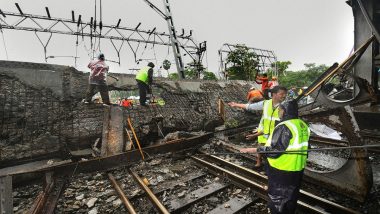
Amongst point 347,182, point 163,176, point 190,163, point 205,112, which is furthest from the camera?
point 205,112

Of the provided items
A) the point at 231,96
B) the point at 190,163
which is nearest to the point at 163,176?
the point at 190,163

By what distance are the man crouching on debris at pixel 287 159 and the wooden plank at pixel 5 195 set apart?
3101 millimetres

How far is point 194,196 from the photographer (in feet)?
14.6

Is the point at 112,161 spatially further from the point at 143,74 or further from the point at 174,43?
the point at 174,43

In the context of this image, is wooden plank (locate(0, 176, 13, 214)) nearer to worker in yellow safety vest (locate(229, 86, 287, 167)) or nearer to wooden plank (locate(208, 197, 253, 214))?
wooden plank (locate(208, 197, 253, 214))

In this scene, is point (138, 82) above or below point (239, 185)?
above

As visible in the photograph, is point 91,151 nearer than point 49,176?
No

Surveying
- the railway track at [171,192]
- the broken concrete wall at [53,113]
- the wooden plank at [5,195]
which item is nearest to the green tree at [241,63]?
the broken concrete wall at [53,113]

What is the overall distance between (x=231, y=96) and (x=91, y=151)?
23.9 feet

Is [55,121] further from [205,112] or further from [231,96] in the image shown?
[231,96]

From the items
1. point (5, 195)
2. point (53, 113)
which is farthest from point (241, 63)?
point (5, 195)

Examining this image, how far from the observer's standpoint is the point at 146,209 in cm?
405

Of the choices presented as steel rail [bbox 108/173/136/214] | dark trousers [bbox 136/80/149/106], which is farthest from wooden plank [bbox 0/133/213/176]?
dark trousers [bbox 136/80/149/106]

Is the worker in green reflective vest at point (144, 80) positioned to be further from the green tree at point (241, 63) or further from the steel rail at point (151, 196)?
the green tree at point (241, 63)
